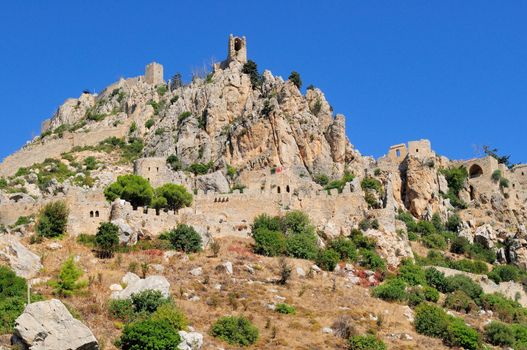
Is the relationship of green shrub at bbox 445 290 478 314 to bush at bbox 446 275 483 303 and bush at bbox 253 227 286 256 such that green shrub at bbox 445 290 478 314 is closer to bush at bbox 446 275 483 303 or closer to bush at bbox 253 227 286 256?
bush at bbox 446 275 483 303

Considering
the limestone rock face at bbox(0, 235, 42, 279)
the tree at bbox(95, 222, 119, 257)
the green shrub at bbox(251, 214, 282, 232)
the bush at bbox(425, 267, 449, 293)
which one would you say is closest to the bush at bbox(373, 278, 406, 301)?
the bush at bbox(425, 267, 449, 293)

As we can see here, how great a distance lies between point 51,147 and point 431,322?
151ft

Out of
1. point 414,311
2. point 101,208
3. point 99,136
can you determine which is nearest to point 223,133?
point 99,136

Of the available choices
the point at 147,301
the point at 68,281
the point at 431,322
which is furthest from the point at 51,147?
the point at 431,322

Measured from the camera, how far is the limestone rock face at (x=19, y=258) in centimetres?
3569

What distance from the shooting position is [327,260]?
144 ft

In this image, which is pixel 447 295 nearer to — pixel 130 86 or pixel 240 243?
pixel 240 243

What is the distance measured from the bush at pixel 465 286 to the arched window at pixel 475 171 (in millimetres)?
23055

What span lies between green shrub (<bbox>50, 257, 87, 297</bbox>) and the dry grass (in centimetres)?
39

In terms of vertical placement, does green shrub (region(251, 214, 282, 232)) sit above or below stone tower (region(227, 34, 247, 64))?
below

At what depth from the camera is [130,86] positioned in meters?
89.2

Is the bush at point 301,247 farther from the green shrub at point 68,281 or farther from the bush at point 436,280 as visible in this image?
the green shrub at point 68,281

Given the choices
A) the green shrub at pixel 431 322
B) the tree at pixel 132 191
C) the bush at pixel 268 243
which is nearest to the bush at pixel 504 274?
the green shrub at pixel 431 322

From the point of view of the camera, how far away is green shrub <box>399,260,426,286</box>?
44531 millimetres
